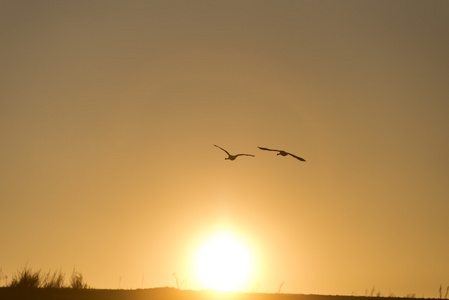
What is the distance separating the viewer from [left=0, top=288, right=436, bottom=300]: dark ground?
77.6ft

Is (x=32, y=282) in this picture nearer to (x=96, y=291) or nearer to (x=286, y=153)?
(x=96, y=291)

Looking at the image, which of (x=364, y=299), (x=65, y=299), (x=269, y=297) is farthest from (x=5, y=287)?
(x=364, y=299)

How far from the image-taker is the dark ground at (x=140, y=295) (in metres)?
23.6

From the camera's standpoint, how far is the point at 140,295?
24188 mm

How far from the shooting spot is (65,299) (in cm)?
2438

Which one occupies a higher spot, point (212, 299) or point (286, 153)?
point (286, 153)

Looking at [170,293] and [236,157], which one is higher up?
[236,157]

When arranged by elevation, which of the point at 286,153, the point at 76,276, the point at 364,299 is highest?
the point at 286,153

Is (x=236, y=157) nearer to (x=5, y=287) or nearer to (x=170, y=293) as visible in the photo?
(x=170, y=293)

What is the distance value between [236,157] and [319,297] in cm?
571

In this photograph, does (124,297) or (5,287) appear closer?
(124,297)

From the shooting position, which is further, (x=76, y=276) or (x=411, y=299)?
(x=76, y=276)

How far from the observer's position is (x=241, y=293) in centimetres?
2445

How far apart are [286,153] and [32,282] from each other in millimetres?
9676
